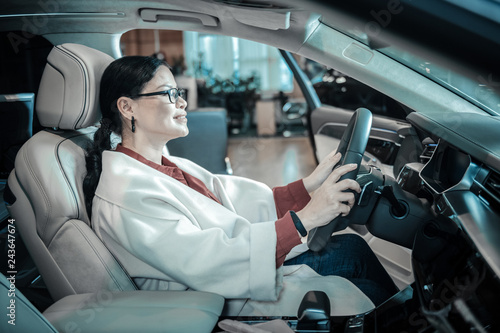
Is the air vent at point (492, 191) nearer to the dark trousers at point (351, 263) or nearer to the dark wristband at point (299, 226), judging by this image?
the dark wristband at point (299, 226)

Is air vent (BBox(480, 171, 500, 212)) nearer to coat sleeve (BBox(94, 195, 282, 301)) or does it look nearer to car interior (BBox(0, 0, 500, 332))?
car interior (BBox(0, 0, 500, 332))

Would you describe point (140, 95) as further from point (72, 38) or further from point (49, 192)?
point (72, 38)

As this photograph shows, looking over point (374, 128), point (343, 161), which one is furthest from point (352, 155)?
point (374, 128)

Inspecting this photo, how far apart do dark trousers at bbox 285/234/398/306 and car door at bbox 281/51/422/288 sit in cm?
11

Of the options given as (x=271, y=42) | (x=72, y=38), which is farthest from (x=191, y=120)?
(x=271, y=42)

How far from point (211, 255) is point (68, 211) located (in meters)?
0.37

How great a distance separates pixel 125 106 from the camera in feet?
4.15

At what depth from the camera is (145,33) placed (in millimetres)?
10359

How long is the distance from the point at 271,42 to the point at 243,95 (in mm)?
6771

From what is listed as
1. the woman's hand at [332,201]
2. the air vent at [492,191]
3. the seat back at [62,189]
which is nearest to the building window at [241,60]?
the seat back at [62,189]

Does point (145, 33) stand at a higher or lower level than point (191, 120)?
higher

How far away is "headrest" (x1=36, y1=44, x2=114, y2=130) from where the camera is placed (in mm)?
1146

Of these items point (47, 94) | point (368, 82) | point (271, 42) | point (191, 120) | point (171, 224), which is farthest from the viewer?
point (191, 120)

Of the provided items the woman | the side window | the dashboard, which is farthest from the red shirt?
the side window
